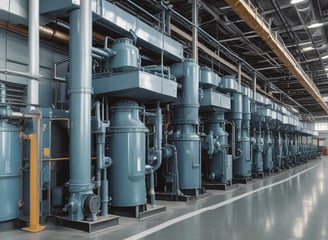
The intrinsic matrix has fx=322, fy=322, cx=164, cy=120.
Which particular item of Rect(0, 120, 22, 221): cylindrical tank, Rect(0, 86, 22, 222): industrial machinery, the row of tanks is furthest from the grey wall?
Rect(0, 120, 22, 221): cylindrical tank

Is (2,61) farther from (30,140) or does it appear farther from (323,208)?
(323,208)

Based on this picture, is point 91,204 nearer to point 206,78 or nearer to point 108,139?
point 108,139

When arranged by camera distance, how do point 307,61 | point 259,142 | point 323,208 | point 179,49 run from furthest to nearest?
1. point 307,61
2. point 259,142
3. point 179,49
4. point 323,208

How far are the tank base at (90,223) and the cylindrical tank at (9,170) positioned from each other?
2.01 ft

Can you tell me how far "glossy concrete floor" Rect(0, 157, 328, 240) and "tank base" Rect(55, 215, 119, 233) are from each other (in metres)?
0.08

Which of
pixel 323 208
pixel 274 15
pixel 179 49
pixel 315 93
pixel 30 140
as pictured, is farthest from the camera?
pixel 315 93

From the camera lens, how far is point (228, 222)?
4.87 metres

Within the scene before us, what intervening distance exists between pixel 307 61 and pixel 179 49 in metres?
8.75

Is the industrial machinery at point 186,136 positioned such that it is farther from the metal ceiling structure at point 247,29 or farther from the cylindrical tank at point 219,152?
the cylindrical tank at point 219,152

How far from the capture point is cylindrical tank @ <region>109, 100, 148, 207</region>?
197 inches

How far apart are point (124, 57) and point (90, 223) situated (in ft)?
8.07

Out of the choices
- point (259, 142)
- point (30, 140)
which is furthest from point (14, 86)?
point (259, 142)

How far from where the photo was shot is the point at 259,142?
38.8ft

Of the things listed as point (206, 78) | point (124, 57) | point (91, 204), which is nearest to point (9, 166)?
point (91, 204)
